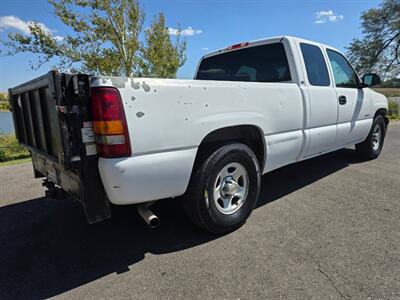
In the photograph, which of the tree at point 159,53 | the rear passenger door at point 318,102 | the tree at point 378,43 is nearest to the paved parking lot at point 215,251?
the rear passenger door at point 318,102

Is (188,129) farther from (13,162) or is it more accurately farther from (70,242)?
(13,162)

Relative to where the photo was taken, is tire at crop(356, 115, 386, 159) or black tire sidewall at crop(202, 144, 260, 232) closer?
black tire sidewall at crop(202, 144, 260, 232)

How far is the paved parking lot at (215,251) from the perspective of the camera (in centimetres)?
221

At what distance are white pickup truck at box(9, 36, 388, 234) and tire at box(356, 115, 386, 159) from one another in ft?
5.92

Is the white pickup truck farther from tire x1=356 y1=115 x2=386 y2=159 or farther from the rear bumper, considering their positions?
tire x1=356 y1=115 x2=386 y2=159

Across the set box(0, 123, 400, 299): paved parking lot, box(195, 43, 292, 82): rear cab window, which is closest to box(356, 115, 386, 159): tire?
box(0, 123, 400, 299): paved parking lot

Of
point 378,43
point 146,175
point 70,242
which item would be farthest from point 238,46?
point 378,43

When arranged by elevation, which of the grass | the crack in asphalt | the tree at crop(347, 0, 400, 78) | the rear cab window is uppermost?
the tree at crop(347, 0, 400, 78)

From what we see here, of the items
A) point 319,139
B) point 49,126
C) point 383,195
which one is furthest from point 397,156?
point 49,126

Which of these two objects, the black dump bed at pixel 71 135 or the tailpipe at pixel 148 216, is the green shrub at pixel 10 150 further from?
the tailpipe at pixel 148 216

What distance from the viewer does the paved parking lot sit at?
2205 millimetres

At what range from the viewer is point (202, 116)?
8.32 ft

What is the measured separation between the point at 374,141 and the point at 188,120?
5.11m

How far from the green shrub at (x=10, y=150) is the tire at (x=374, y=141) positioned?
26.6ft
